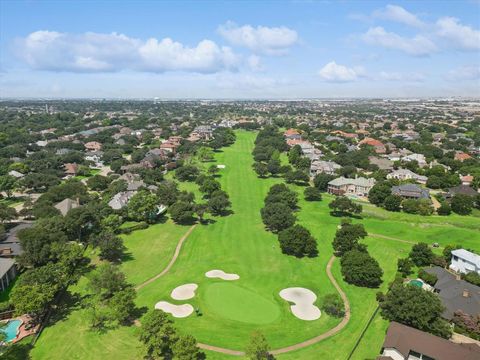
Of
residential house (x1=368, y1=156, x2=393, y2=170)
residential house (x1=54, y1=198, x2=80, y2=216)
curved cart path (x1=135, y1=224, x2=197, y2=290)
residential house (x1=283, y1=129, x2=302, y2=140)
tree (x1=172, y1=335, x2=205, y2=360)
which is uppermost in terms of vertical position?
residential house (x1=283, y1=129, x2=302, y2=140)

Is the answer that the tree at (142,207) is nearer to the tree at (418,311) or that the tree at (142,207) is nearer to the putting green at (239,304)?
the putting green at (239,304)

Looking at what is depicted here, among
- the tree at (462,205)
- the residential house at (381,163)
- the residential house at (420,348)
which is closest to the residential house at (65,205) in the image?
the residential house at (420,348)

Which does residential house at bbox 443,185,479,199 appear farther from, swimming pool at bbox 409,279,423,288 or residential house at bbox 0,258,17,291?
residential house at bbox 0,258,17,291

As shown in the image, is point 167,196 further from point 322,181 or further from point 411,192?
point 411,192

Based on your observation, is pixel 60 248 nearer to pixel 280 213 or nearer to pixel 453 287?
pixel 280 213

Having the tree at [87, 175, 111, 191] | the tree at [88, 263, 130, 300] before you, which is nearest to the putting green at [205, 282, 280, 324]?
the tree at [88, 263, 130, 300]

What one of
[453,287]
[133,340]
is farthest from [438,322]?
[133,340]

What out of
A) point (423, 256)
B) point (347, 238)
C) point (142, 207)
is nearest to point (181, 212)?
point (142, 207)

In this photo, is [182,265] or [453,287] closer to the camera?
[453,287]
